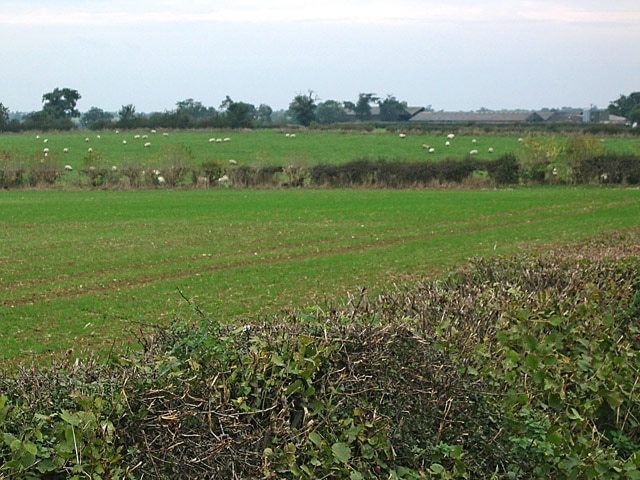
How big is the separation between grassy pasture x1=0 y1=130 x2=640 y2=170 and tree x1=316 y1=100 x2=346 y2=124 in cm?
5482

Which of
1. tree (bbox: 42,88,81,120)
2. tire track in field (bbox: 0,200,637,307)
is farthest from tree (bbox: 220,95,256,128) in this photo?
tire track in field (bbox: 0,200,637,307)

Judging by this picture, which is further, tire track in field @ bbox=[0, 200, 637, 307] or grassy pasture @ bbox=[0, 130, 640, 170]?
grassy pasture @ bbox=[0, 130, 640, 170]

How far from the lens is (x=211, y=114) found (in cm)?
12462

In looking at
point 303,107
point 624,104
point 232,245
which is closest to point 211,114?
point 303,107

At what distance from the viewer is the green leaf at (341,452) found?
4.36 meters

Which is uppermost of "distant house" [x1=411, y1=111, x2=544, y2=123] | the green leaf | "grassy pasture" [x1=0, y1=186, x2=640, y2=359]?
the green leaf

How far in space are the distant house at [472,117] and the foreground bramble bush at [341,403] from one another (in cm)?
11107

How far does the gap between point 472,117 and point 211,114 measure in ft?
122

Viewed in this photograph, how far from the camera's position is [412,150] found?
69.4 meters

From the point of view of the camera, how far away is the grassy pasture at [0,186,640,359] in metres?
15.0

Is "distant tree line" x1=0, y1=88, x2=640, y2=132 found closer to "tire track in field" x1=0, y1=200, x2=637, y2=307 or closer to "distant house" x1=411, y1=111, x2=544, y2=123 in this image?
"distant house" x1=411, y1=111, x2=544, y2=123

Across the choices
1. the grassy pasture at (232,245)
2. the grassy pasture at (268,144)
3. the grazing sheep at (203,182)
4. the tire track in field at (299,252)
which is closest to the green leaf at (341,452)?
the grassy pasture at (232,245)

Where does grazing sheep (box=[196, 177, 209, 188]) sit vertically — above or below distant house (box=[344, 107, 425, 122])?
below

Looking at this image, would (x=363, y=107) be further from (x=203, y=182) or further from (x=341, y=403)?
(x=341, y=403)
